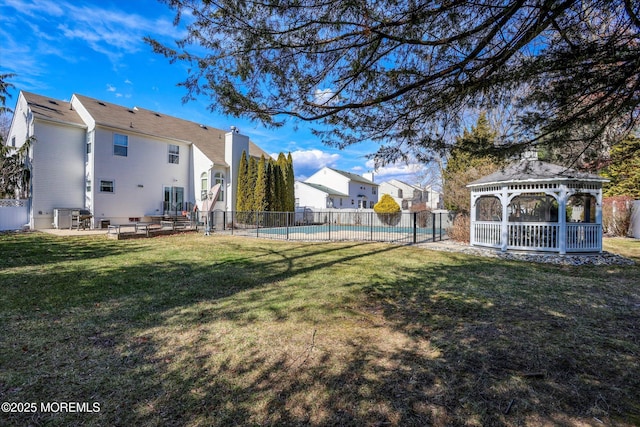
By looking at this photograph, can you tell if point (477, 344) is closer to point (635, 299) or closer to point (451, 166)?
point (635, 299)

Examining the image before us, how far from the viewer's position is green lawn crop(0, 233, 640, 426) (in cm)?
233

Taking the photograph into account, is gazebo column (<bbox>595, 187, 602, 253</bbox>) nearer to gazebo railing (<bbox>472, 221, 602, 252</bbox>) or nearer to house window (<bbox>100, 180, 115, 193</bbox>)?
gazebo railing (<bbox>472, 221, 602, 252</bbox>)

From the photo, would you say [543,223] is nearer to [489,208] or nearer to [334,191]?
[489,208]

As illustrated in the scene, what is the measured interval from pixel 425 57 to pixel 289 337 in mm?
3702

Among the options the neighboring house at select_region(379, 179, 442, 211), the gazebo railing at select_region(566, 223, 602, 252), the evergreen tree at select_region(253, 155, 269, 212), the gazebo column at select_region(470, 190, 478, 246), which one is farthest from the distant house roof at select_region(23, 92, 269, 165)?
the neighboring house at select_region(379, 179, 442, 211)

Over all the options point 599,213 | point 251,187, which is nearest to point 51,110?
point 251,187

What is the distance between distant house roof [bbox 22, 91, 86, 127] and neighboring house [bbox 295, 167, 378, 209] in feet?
67.4

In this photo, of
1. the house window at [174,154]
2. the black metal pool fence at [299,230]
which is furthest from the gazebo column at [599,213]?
the house window at [174,154]

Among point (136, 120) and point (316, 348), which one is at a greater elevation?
point (136, 120)

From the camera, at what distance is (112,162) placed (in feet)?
56.7

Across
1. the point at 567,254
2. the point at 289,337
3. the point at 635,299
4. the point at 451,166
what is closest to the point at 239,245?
the point at 289,337

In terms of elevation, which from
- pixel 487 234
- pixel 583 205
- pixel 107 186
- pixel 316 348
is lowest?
pixel 316 348

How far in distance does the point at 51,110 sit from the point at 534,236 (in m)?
23.5

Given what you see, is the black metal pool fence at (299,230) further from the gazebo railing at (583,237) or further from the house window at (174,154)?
the house window at (174,154)
